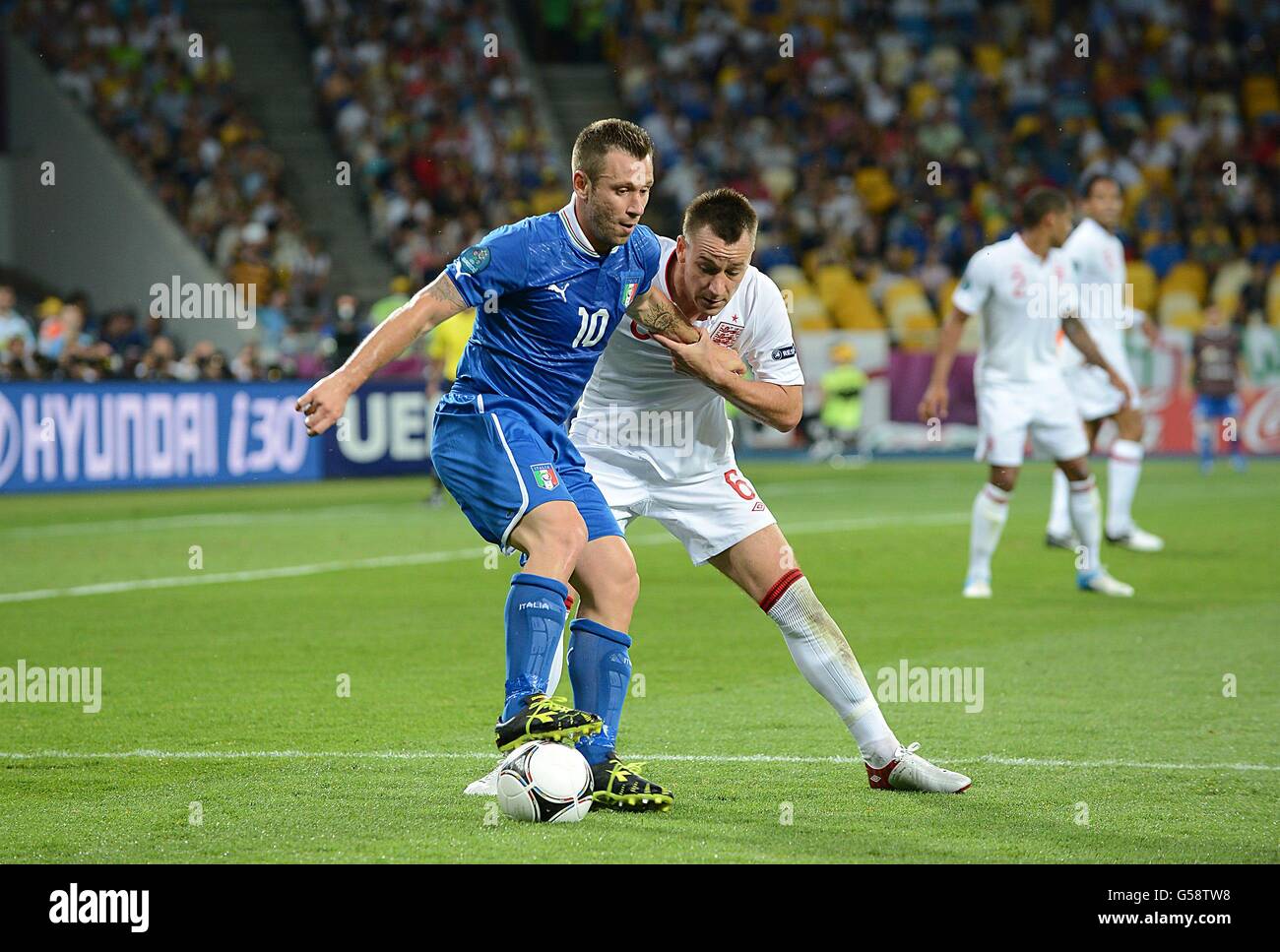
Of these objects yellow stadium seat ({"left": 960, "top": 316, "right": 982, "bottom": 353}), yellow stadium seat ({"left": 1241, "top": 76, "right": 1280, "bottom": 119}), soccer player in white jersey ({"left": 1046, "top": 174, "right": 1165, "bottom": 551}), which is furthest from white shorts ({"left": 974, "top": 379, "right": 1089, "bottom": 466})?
yellow stadium seat ({"left": 1241, "top": 76, "right": 1280, "bottom": 119})

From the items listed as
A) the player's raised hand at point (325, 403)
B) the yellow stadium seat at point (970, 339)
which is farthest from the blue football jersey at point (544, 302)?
the yellow stadium seat at point (970, 339)

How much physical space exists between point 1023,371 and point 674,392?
5.66 metres

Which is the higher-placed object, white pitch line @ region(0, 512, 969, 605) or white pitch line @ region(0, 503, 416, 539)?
white pitch line @ region(0, 503, 416, 539)

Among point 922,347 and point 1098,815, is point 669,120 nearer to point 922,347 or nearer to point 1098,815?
point 922,347

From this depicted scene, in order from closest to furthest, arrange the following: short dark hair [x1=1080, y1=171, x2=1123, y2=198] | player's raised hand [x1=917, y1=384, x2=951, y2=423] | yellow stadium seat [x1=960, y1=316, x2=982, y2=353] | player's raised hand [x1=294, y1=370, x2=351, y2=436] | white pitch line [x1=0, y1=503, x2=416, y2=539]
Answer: player's raised hand [x1=294, y1=370, x2=351, y2=436] → player's raised hand [x1=917, y1=384, x2=951, y2=423] → short dark hair [x1=1080, y1=171, x2=1123, y2=198] → white pitch line [x1=0, y1=503, x2=416, y2=539] → yellow stadium seat [x1=960, y1=316, x2=982, y2=353]

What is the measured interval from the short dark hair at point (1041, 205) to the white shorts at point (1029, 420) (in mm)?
1054

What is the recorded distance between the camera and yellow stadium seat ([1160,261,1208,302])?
84.2 feet

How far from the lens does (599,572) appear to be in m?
5.51

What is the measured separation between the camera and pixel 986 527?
10867mm

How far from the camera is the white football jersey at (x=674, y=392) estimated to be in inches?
233

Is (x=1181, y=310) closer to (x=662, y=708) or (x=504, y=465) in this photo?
(x=662, y=708)

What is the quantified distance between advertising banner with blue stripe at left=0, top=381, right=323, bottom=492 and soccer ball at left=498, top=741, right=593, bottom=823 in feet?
45.5

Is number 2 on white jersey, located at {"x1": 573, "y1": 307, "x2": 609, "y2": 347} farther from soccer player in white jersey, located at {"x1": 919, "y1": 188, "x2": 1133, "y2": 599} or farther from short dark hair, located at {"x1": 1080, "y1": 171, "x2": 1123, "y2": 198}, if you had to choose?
short dark hair, located at {"x1": 1080, "y1": 171, "x2": 1123, "y2": 198}

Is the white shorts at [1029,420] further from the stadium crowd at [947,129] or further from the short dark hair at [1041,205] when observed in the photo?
the stadium crowd at [947,129]
